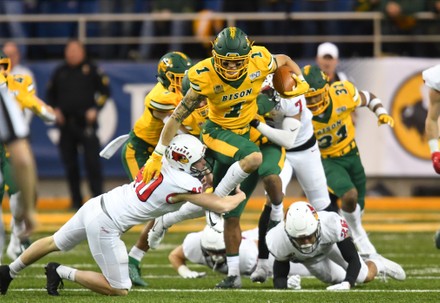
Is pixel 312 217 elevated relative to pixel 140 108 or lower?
elevated

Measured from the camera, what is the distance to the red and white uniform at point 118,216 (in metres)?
6.69

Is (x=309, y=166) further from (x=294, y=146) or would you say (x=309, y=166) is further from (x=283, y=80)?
(x=283, y=80)

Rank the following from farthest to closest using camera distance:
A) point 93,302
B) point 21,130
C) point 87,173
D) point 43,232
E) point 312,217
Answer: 1. point 87,173
2. point 43,232
3. point 312,217
4. point 93,302
5. point 21,130

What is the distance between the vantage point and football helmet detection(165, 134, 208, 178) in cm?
666

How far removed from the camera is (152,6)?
1485cm

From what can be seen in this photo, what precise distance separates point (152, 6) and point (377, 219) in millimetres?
4216

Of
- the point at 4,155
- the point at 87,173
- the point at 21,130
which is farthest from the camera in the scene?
the point at 87,173

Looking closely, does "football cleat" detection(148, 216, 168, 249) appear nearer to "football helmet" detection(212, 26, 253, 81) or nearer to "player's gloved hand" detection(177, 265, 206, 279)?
"player's gloved hand" detection(177, 265, 206, 279)

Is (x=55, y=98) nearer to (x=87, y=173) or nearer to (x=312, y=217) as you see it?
(x=87, y=173)

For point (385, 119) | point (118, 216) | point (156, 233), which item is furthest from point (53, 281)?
point (385, 119)

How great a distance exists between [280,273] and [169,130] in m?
1.22

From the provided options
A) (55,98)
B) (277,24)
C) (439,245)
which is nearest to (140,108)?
(55,98)

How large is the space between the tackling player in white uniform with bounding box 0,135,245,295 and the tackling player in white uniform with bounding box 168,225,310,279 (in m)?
1.33

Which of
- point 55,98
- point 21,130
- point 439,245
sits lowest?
point 55,98
